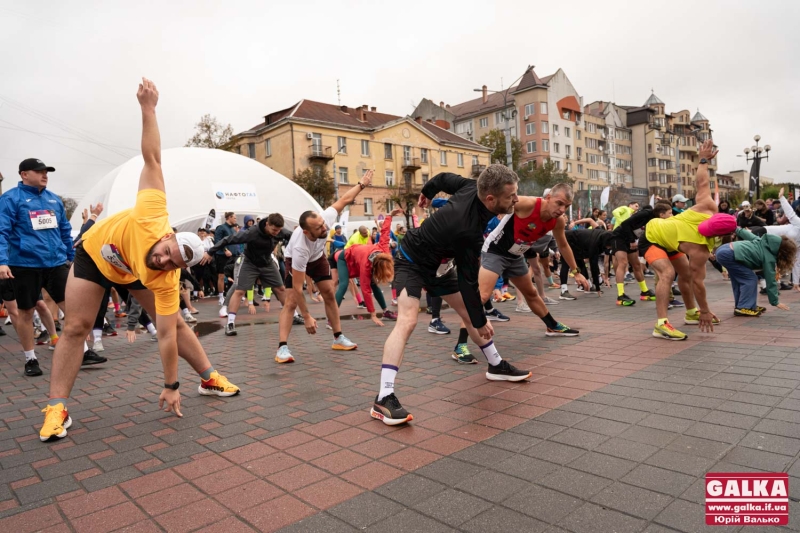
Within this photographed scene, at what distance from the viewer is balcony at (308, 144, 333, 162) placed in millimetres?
51281

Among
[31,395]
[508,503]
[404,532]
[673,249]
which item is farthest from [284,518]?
[673,249]

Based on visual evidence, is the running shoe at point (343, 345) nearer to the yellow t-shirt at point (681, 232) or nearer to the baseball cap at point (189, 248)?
the baseball cap at point (189, 248)

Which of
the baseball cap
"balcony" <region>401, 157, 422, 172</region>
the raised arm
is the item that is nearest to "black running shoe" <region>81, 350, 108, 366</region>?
the raised arm

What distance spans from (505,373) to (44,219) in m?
5.32

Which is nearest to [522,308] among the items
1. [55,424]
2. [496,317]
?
[496,317]

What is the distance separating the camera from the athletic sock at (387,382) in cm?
382

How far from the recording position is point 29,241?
5801 mm

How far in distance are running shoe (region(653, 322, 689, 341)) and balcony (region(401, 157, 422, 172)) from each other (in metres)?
53.3

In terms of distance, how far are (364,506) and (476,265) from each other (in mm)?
2148

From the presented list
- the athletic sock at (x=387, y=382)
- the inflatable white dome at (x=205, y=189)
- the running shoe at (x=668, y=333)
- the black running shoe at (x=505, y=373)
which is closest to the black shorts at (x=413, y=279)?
the athletic sock at (x=387, y=382)

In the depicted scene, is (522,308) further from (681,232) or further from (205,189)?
(205,189)

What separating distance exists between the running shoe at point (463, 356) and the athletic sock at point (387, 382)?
1.79m

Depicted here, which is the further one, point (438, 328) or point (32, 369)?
point (438, 328)

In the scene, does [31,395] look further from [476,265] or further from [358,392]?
[476,265]
